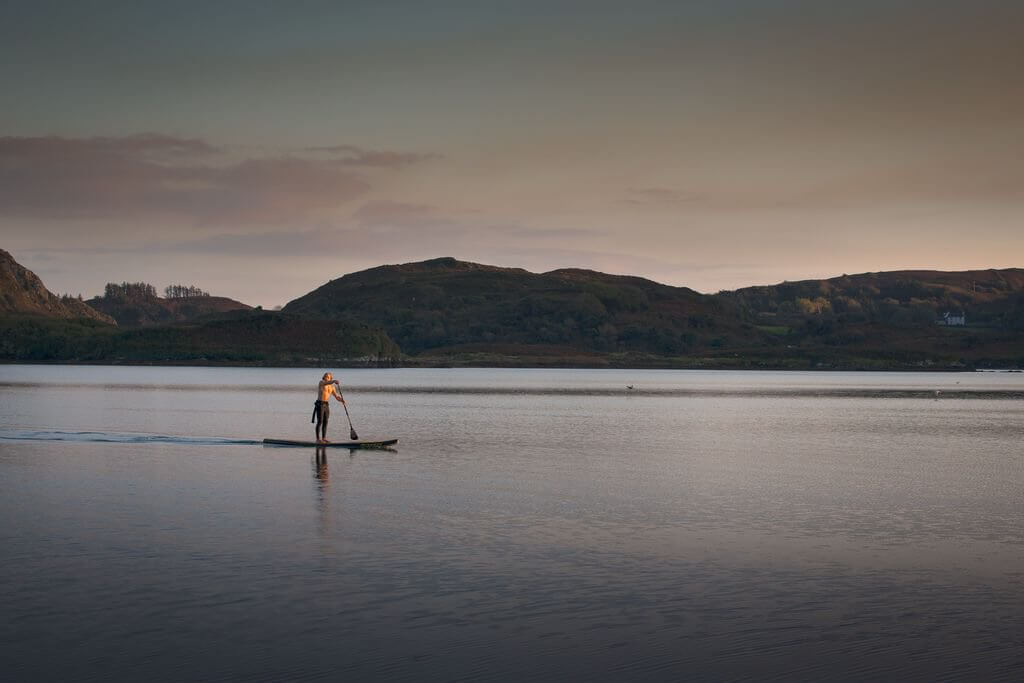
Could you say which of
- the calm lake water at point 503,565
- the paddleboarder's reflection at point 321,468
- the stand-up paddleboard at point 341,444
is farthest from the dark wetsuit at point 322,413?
the calm lake water at point 503,565

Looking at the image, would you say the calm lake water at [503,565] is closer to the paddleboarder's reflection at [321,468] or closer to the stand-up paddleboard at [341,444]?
the paddleboarder's reflection at [321,468]

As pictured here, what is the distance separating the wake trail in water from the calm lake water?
93.0 inches

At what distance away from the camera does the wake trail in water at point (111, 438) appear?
4644 centimetres

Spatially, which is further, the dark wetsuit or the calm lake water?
the dark wetsuit

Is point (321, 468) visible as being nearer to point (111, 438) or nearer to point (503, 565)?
point (111, 438)

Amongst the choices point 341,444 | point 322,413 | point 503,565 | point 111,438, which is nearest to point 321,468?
point 341,444

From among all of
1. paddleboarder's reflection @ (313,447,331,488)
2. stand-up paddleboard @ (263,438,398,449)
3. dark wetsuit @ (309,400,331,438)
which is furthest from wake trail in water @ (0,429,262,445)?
paddleboarder's reflection @ (313,447,331,488)

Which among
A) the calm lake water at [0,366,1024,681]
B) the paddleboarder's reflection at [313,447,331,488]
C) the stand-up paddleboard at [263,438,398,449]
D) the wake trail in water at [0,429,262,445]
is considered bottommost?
the calm lake water at [0,366,1024,681]

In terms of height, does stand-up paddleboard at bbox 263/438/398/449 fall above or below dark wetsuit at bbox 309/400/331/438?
below

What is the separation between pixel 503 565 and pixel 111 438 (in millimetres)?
33443

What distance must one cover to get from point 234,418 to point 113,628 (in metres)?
53.1

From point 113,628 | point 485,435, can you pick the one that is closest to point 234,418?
point 485,435

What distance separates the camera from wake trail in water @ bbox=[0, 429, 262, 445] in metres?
46.4

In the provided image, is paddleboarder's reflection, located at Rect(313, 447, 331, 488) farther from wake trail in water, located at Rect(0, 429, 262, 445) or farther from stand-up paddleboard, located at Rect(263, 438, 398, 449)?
wake trail in water, located at Rect(0, 429, 262, 445)
